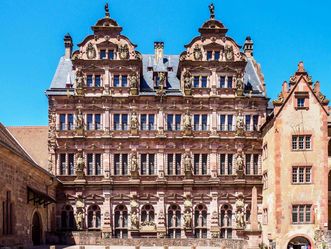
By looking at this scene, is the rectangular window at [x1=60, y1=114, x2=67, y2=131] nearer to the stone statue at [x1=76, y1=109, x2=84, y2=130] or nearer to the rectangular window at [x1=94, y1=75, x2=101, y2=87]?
the stone statue at [x1=76, y1=109, x2=84, y2=130]

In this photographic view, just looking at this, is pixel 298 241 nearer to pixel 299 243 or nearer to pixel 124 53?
pixel 299 243

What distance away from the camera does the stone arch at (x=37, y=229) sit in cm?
4012

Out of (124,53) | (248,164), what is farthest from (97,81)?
(248,164)

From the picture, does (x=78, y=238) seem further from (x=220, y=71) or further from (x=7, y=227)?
(x=220, y=71)

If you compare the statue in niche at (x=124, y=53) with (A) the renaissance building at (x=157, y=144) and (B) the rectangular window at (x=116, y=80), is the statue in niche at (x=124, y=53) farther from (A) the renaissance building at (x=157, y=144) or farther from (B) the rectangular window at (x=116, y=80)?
(B) the rectangular window at (x=116, y=80)

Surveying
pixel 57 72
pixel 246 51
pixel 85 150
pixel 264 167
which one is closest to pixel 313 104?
pixel 264 167

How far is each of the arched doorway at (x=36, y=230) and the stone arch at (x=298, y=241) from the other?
20.1 meters

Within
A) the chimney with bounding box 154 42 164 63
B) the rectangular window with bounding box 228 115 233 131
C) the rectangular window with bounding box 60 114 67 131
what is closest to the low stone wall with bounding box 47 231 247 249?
the rectangular window with bounding box 60 114 67 131

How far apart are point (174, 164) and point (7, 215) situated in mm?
19017

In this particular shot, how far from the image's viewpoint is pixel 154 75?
48594 millimetres

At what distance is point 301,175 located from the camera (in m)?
41.6

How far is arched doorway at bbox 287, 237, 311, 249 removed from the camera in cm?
4050

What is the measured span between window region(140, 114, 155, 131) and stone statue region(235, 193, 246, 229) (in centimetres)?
1023

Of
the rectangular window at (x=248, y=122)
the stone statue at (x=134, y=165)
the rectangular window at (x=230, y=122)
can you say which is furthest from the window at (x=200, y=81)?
the stone statue at (x=134, y=165)
